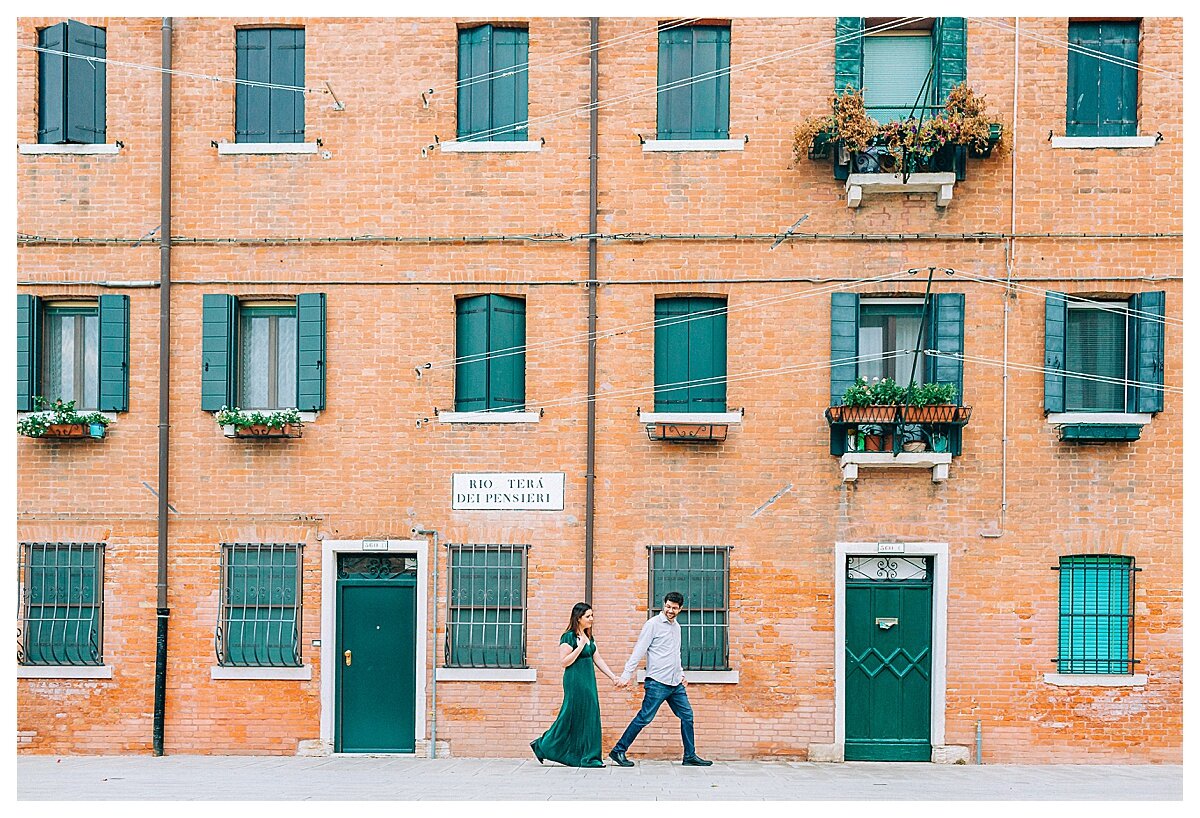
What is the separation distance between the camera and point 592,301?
14297mm

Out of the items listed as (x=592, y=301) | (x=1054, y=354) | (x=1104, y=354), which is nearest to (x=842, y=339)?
(x=1054, y=354)

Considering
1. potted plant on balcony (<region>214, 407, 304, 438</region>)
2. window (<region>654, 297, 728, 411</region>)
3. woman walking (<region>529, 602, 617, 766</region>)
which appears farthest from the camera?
window (<region>654, 297, 728, 411</region>)

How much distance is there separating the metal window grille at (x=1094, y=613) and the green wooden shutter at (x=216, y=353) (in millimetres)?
9605

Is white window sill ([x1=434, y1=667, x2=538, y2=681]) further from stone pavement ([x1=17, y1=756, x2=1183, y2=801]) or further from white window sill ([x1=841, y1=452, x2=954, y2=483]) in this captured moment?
white window sill ([x1=841, y1=452, x2=954, y2=483])

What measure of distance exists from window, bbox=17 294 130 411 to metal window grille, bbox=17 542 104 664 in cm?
169

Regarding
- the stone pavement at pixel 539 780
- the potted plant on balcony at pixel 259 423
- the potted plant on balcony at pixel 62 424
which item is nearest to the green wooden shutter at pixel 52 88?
the potted plant on balcony at pixel 62 424

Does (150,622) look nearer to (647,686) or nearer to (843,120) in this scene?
(647,686)

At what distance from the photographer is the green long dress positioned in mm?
12844

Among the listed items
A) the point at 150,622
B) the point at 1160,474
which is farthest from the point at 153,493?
the point at 1160,474

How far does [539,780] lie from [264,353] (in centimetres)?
593

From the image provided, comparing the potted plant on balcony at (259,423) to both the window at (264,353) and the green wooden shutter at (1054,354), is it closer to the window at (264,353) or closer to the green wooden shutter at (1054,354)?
the window at (264,353)

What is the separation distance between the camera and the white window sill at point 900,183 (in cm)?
1378

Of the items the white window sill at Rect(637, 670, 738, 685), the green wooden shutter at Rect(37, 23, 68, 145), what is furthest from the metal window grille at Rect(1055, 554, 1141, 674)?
the green wooden shutter at Rect(37, 23, 68, 145)

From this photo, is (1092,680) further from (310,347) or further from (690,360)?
(310,347)
